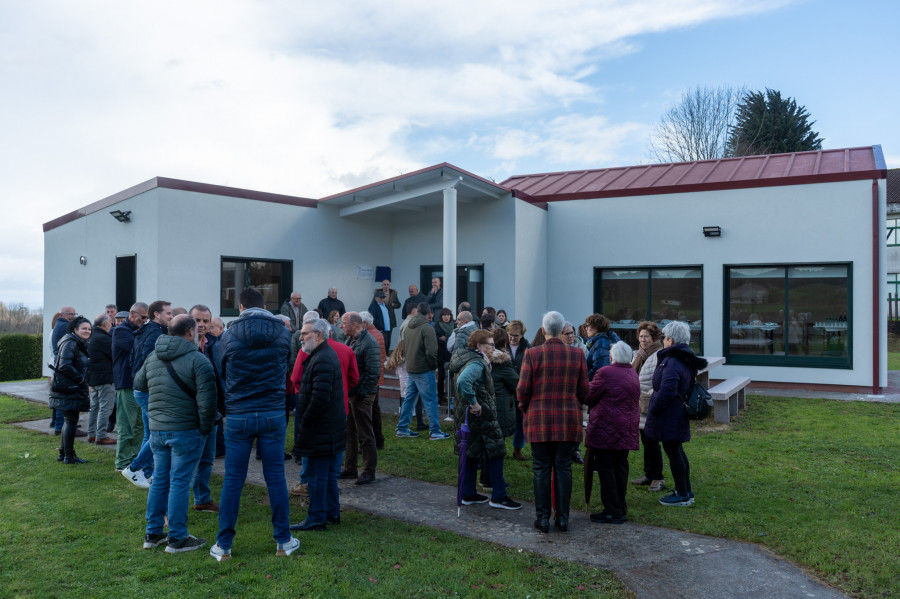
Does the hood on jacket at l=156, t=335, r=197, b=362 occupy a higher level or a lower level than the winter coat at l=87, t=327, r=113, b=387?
higher

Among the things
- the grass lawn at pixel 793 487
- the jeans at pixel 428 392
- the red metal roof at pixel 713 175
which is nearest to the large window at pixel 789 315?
the red metal roof at pixel 713 175

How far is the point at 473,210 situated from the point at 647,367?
25.3ft

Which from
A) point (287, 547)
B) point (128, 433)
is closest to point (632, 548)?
point (287, 547)

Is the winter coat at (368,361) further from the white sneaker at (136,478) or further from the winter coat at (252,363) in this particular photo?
Result: the white sneaker at (136,478)

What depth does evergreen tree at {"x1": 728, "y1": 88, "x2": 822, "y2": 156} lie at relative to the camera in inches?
1346

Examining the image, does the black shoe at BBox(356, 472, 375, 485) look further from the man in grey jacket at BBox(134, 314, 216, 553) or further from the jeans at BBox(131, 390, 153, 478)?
the jeans at BBox(131, 390, 153, 478)

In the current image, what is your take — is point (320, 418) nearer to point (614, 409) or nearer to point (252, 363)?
point (252, 363)

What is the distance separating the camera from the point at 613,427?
5.16m

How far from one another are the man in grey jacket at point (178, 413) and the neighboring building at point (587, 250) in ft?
22.7

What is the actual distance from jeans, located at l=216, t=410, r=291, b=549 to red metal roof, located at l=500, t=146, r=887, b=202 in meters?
9.70

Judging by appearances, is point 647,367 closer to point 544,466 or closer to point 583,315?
point 544,466

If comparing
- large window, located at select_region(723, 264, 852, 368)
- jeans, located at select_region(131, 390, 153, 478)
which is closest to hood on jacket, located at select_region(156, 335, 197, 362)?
jeans, located at select_region(131, 390, 153, 478)

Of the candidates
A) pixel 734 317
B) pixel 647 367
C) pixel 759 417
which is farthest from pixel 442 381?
pixel 734 317

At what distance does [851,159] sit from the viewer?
45.4 feet
